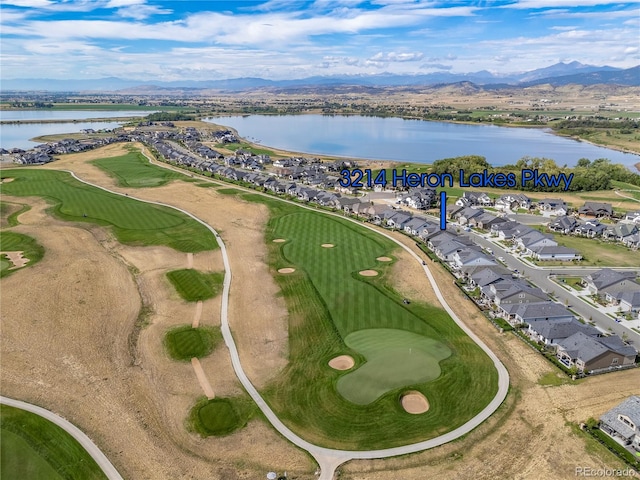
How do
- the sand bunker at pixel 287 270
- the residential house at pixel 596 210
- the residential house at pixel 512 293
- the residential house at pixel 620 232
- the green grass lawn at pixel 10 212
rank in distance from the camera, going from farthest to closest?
the residential house at pixel 596 210
the green grass lawn at pixel 10 212
the residential house at pixel 620 232
the sand bunker at pixel 287 270
the residential house at pixel 512 293

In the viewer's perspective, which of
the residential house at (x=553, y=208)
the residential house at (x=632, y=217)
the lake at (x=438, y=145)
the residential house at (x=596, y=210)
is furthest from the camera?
the lake at (x=438, y=145)

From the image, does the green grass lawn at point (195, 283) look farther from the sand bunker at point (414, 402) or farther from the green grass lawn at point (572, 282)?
the green grass lawn at point (572, 282)

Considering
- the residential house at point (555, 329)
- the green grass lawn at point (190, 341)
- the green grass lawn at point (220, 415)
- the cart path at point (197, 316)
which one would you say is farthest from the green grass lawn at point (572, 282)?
the cart path at point (197, 316)

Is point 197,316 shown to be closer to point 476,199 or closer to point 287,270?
point 287,270

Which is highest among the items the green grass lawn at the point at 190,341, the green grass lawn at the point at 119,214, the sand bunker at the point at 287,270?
→ the green grass lawn at the point at 119,214

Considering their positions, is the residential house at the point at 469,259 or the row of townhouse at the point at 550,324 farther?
the residential house at the point at 469,259

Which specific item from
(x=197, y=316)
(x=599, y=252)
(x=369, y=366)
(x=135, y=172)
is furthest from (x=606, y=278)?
(x=135, y=172)

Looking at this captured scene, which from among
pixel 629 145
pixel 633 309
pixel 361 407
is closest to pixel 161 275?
pixel 361 407

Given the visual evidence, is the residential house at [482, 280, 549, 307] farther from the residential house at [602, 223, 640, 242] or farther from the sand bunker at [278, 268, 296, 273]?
the residential house at [602, 223, 640, 242]

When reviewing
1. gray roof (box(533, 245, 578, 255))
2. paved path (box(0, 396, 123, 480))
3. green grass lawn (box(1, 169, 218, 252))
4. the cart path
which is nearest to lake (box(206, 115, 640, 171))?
gray roof (box(533, 245, 578, 255))
